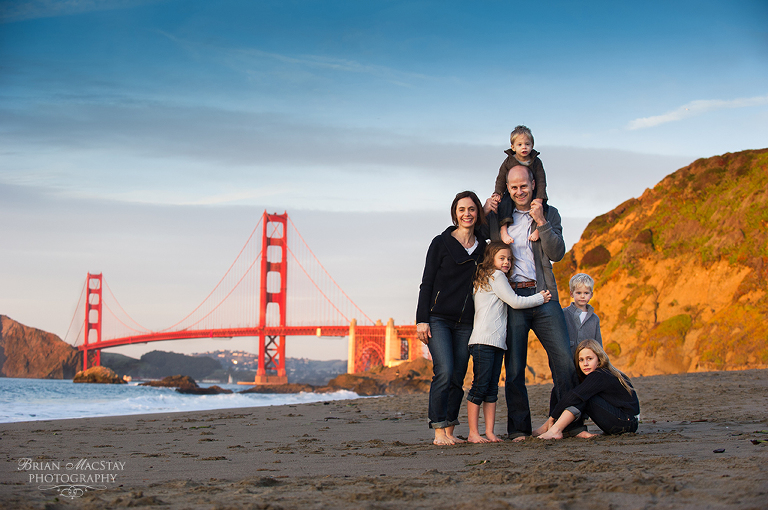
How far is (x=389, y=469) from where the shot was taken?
232 cm

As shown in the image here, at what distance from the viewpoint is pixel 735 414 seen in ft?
14.1

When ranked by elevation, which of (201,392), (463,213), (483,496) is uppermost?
(463,213)

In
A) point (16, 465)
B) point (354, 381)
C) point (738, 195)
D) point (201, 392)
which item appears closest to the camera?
point (16, 465)

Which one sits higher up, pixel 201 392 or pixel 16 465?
pixel 16 465

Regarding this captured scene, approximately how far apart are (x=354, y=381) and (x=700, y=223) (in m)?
20.4

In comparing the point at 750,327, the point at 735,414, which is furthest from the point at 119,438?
the point at 750,327

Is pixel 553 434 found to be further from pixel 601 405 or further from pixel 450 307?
pixel 450 307

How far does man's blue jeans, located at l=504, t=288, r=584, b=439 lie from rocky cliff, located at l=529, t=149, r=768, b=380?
9.77 metres

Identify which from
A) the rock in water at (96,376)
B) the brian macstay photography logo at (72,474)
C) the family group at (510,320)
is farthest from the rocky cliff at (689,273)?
the rock in water at (96,376)

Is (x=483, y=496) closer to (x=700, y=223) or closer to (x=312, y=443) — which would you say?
(x=312, y=443)

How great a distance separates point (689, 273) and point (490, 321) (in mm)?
12753

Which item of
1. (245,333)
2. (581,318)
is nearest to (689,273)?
(581,318)

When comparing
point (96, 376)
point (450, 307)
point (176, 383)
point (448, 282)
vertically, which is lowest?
point (176, 383)

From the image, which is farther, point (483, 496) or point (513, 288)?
point (513, 288)
